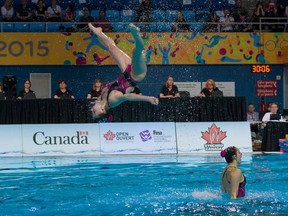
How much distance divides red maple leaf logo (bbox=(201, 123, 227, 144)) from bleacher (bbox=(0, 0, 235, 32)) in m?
6.04

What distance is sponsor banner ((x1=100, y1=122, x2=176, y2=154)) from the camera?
14.9m

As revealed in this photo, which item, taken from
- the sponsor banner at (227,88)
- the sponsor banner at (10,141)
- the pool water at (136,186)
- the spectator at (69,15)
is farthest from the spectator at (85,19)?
the pool water at (136,186)

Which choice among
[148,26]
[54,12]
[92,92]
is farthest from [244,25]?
[92,92]

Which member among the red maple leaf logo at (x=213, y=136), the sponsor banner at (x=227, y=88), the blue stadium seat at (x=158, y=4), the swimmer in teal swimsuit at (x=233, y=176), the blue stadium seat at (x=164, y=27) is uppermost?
the blue stadium seat at (x=158, y=4)

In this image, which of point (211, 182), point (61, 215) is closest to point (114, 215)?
point (61, 215)

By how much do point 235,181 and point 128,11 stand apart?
44.3 feet

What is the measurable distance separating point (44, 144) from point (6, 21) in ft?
22.8

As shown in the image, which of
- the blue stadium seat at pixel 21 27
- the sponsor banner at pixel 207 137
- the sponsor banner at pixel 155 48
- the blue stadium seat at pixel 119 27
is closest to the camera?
the sponsor banner at pixel 207 137

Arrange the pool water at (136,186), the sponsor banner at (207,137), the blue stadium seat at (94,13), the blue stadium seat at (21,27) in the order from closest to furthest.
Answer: the pool water at (136,186)
the sponsor banner at (207,137)
the blue stadium seat at (21,27)
the blue stadium seat at (94,13)

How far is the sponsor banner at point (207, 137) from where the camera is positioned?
1512 centimetres

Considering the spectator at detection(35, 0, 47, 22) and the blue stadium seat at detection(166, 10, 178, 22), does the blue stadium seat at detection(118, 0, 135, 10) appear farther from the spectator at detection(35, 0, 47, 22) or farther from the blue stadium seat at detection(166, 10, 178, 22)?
the spectator at detection(35, 0, 47, 22)

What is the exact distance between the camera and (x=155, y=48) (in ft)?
68.8

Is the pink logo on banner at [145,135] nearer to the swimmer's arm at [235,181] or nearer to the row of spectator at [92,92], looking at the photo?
the row of spectator at [92,92]

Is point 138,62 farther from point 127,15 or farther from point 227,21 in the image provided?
point 227,21
